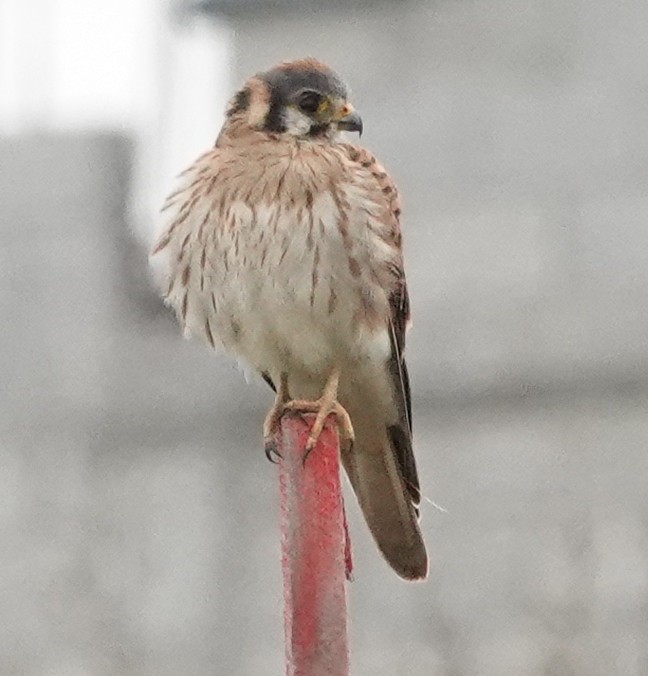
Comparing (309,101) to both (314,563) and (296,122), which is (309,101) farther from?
(314,563)

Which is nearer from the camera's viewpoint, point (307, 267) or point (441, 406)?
point (307, 267)

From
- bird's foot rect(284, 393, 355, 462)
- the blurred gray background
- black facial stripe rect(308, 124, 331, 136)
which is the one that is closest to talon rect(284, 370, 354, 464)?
bird's foot rect(284, 393, 355, 462)

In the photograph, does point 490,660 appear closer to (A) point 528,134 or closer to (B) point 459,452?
(B) point 459,452

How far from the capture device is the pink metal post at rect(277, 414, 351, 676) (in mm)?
1195

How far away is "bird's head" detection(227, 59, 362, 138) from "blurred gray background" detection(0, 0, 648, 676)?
5.57 feet

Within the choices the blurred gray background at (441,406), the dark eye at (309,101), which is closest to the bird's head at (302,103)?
the dark eye at (309,101)

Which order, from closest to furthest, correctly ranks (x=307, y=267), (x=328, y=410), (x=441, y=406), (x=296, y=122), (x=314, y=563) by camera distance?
(x=314, y=563) → (x=328, y=410) → (x=307, y=267) → (x=296, y=122) → (x=441, y=406)

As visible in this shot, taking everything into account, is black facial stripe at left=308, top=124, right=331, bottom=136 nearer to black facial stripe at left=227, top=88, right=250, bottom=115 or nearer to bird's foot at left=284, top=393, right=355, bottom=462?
black facial stripe at left=227, top=88, right=250, bottom=115

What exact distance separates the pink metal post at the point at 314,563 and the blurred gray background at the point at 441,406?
7.55ft

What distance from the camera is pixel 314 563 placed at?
1.23 meters

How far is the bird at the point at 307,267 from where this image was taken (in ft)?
6.27

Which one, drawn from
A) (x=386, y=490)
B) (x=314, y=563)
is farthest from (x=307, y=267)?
(x=314, y=563)

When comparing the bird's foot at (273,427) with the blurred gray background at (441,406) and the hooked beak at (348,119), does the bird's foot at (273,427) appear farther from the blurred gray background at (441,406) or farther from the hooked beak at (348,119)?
the blurred gray background at (441,406)

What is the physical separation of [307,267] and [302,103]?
27 centimetres
